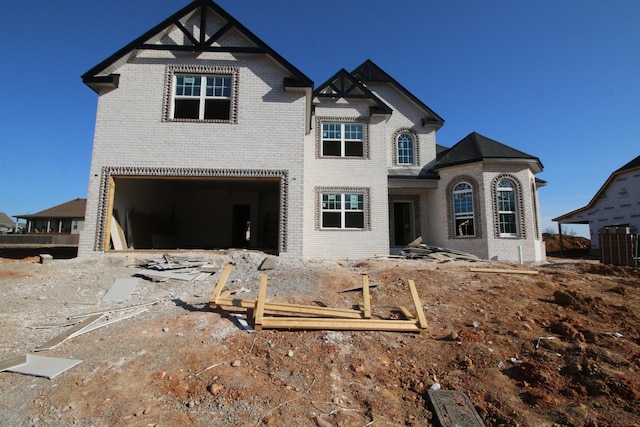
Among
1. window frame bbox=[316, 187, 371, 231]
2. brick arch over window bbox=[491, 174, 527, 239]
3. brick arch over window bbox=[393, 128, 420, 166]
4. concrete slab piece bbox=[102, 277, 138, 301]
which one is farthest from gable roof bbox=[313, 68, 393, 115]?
concrete slab piece bbox=[102, 277, 138, 301]

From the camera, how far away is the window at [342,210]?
14.5 m

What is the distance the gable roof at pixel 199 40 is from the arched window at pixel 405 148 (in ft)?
24.4

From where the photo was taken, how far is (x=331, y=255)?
14180mm

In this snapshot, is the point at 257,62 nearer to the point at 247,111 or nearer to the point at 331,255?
the point at 247,111

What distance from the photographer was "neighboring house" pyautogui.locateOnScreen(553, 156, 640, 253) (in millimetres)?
21125

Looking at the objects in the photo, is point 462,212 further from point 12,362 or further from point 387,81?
point 12,362

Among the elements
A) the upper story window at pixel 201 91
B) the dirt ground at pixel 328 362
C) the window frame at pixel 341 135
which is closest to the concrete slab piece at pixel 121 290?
the dirt ground at pixel 328 362

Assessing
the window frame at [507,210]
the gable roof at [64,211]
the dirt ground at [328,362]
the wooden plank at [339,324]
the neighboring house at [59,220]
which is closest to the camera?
the dirt ground at [328,362]

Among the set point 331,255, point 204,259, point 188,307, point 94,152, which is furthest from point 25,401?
point 331,255

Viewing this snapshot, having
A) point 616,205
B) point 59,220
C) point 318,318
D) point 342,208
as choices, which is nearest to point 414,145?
point 342,208

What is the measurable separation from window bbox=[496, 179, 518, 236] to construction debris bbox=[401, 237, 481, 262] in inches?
79.4

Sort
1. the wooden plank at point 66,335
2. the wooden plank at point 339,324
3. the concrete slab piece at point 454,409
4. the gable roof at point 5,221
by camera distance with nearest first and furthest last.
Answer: the concrete slab piece at point 454,409
the wooden plank at point 66,335
the wooden plank at point 339,324
the gable roof at point 5,221

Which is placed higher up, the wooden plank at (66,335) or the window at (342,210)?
the window at (342,210)

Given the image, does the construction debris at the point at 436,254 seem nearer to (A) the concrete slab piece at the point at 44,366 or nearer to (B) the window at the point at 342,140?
(B) the window at the point at 342,140
